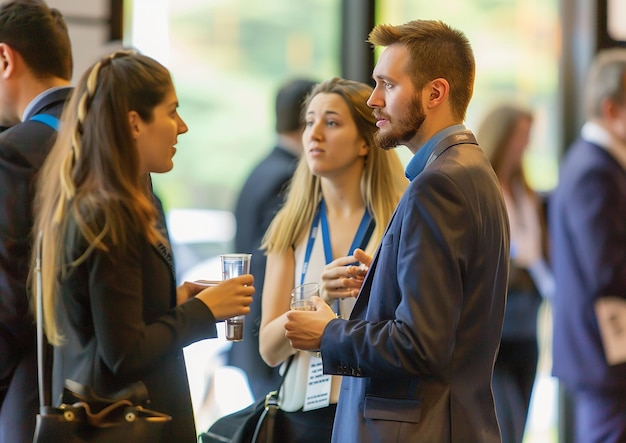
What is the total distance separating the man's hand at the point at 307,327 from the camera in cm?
206

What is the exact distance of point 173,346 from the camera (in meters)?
1.93

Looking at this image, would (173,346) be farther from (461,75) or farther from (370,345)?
(461,75)

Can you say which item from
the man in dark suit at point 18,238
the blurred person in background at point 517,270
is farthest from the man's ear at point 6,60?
the blurred person in background at point 517,270

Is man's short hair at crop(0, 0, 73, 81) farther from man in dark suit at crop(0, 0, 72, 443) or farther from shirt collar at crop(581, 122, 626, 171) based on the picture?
shirt collar at crop(581, 122, 626, 171)

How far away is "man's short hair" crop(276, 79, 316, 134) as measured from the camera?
4.18 metres

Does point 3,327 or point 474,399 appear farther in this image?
point 3,327

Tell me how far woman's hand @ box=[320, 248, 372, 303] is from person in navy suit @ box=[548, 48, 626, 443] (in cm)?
147

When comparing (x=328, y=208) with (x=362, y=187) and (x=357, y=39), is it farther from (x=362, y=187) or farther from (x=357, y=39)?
(x=357, y=39)

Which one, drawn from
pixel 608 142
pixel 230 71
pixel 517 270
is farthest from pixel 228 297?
pixel 230 71

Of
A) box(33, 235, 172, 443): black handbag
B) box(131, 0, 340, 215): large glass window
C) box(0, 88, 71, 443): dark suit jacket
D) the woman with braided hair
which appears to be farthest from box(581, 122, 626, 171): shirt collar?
box(33, 235, 172, 443): black handbag

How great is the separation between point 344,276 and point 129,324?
27.6 inches

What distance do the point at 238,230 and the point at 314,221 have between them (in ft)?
4.76

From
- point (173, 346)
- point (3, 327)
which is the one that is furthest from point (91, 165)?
point (3, 327)

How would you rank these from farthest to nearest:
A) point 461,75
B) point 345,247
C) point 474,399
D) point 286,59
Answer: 1. point 286,59
2. point 345,247
3. point 461,75
4. point 474,399
